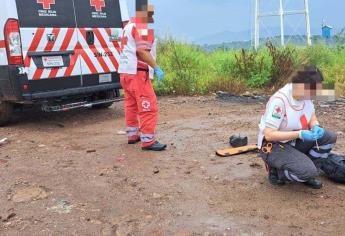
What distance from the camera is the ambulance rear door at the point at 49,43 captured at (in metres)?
6.39

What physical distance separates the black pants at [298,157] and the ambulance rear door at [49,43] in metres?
3.46

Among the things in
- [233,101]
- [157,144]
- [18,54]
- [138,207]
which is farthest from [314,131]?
[233,101]

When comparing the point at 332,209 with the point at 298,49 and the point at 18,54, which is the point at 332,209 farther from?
the point at 298,49

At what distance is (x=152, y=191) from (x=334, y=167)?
153 cm

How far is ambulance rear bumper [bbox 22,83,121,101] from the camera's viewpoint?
6.51 m

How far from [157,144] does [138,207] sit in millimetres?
1679

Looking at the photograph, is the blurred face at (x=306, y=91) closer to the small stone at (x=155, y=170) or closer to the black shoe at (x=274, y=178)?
A: the black shoe at (x=274, y=178)

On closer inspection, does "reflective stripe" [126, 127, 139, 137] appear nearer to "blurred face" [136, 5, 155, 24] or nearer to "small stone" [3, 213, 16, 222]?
"blurred face" [136, 5, 155, 24]

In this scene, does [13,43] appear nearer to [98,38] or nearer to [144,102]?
[98,38]

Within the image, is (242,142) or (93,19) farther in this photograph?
(93,19)

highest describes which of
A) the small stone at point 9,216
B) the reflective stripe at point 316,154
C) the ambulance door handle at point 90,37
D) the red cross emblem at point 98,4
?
the red cross emblem at point 98,4

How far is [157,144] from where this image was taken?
556 centimetres

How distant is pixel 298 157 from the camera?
4055mm

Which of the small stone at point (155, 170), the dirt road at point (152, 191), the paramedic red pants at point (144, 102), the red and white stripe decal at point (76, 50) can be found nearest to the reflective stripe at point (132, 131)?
the dirt road at point (152, 191)
